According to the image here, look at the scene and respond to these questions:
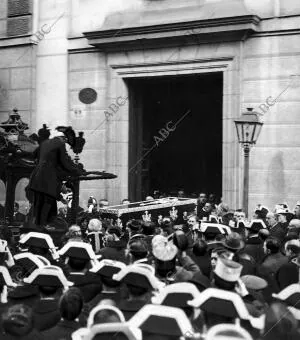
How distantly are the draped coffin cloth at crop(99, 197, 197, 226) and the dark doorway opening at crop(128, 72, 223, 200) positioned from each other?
512 cm

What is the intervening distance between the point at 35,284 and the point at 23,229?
525 cm

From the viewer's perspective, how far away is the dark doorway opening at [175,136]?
20.8 metres

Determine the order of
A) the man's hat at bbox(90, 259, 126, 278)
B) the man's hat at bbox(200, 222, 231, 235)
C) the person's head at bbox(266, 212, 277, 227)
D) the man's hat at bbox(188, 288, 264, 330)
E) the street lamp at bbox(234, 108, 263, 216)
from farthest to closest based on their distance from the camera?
the street lamp at bbox(234, 108, 263, 216) → the person's head at bbox(266, 212, 277, 227) → the man's hat at bbox(200, 222, 231, 235) → the man's hat at bbox(90, 259, 126, 278) → the man's hat at bbox(188, 288, 264, 330)

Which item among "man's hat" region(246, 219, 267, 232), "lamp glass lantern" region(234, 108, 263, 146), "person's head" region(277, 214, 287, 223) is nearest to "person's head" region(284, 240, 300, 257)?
"man's hat" region(246, 219, 267, 232)

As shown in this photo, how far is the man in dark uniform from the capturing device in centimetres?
1147

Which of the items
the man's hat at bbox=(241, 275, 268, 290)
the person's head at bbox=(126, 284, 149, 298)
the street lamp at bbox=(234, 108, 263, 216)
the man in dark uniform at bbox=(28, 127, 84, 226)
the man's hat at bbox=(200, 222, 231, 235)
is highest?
the street lamp at bbox=(234, 108, 263, 216)

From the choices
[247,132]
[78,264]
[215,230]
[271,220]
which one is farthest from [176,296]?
[247,132]

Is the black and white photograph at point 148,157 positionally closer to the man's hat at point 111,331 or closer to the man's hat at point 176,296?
the man's hat at point 176,296

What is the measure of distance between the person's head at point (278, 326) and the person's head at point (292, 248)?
12.5ft

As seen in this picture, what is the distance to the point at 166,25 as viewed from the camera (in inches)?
736

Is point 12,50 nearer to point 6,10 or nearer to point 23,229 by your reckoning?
point 6,10

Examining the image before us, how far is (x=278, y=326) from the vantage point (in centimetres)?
447

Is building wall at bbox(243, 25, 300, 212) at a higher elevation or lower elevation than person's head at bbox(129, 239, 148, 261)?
higher

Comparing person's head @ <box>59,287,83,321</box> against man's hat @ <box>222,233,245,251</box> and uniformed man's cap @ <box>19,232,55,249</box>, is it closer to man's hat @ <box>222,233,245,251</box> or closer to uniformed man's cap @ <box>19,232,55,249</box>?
man's hat @ <box>222,233,245,251</box>
